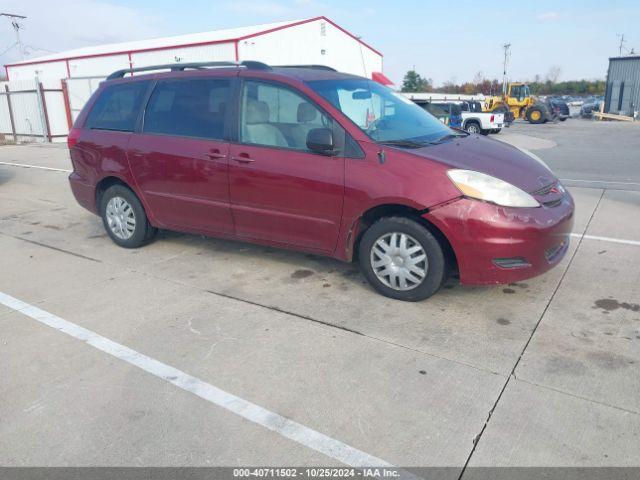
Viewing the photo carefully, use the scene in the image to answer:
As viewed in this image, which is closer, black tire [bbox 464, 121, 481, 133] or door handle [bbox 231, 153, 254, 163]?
door handle [bbox 231, 153, 254, 163]

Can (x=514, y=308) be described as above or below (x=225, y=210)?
below

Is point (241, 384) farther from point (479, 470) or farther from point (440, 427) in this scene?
point (479, 470)

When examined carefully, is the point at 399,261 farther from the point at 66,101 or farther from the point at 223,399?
the point at 66,101

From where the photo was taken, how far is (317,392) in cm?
292

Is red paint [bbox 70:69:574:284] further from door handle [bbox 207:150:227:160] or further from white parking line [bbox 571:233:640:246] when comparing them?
white parking line [bbox 571:233:640:246]

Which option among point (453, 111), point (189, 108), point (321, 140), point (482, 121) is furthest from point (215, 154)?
point (482, 121)

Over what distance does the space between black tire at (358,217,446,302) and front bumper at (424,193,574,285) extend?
0.13 meters

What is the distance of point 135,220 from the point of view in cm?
552

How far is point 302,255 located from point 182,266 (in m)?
1.20

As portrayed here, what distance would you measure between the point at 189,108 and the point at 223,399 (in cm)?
303

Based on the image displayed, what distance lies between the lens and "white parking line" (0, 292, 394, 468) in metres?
2.43

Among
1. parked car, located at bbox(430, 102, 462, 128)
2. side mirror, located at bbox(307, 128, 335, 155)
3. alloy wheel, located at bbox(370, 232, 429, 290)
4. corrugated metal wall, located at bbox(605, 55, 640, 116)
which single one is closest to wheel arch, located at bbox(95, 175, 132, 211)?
side mirror, located at bbox(307, 128, 335, 155)

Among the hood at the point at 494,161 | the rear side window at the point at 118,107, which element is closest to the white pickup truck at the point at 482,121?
the hood at the point at 494,161

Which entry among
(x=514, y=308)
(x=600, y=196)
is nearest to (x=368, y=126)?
(x=514, y=308)
